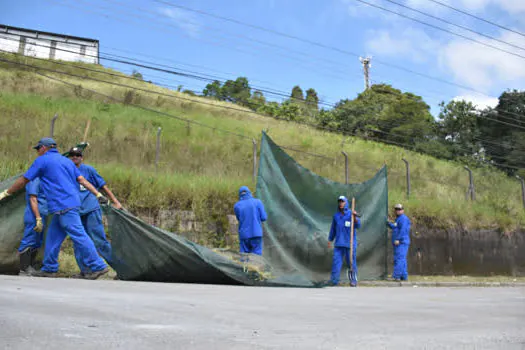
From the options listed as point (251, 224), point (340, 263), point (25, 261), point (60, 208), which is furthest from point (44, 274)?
point (340, 263)

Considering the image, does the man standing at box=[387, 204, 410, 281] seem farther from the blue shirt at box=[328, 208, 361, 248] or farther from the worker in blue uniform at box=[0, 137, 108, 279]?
the worker in blue uniform at box=[0, 137, 108, 279]

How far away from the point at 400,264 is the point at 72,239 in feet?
22.2

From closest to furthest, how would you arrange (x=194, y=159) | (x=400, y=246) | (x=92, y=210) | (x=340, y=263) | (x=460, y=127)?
(x=92, y=210) → (x=340, y=263) → (x=400, y=246) → (x=194, y=159) → (x=460, y=127)

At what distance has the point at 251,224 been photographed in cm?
768

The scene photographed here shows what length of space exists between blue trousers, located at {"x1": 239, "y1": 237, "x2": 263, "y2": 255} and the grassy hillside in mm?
2741

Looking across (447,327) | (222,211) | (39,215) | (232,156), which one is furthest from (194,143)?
(447,327)

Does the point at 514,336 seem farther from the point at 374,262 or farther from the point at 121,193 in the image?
the point at 121,193

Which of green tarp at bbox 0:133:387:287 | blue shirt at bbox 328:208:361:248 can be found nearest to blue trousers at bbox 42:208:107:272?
green tarp at bbox 0:133:387:287

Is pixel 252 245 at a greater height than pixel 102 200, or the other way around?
pixel 102 200

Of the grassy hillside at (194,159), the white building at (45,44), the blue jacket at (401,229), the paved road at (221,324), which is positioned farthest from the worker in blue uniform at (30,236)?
the white building at (45,44)

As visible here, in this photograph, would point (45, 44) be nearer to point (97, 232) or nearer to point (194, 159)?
point (194, 159)

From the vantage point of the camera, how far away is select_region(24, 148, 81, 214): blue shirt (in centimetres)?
567

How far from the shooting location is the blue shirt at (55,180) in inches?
223

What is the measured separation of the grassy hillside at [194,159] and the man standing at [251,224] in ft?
→ 8.95
